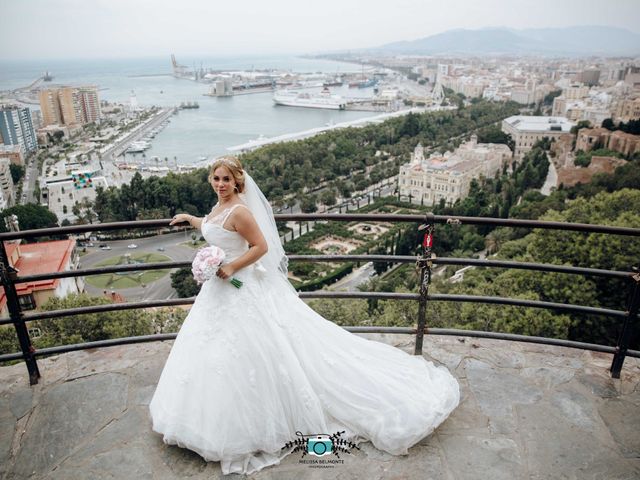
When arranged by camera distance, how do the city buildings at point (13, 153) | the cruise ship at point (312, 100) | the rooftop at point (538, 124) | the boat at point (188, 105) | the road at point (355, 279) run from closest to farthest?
the road at point (355, 279) → the city buildings at point (13, 153) → the rooftop at point (538, 124) → the boat at point (188, 105) → the cruise ship at point (312, 100)

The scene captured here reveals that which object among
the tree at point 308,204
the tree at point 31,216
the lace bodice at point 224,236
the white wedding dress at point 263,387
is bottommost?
the tree at point 308,204

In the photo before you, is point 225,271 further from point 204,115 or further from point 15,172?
point 204,115

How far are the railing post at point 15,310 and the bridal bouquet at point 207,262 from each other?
2.80 feet

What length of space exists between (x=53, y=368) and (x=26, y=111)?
47912 millimetres

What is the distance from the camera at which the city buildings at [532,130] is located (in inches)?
2279

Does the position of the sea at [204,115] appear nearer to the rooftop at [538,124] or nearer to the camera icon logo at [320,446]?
the rooftop at [538,124]

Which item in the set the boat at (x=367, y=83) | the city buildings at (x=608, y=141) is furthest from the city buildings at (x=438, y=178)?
the boat at (x=367, y=83)

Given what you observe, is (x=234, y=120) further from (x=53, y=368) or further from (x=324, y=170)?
(x=53, y=368)

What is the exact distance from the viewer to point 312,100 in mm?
95688

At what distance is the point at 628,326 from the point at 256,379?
175cm

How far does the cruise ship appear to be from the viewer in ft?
310

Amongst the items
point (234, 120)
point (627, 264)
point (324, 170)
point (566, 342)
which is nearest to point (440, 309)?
point (627, 264)

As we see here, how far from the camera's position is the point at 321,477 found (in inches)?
69.2

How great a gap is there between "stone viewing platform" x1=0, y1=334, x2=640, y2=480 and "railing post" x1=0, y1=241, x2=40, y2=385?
9cm
